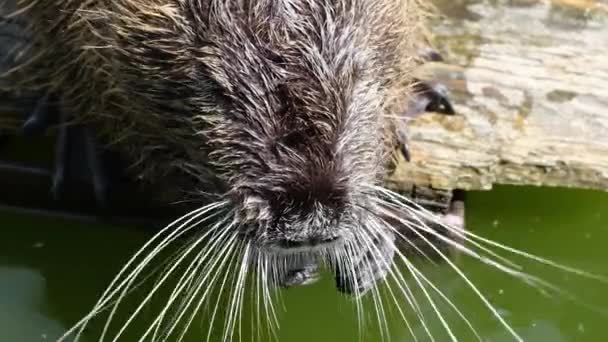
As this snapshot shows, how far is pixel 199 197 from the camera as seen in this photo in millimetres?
2693

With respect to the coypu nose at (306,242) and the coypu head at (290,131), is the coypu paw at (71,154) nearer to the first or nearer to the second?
the coypu head at (290,131)

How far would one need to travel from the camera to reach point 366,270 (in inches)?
118

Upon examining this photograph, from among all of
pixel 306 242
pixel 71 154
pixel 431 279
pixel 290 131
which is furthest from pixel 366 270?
pixel 71 154

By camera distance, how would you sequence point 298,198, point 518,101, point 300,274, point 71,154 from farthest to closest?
point 518,101
point 71,154
point 300,274
point 298,198

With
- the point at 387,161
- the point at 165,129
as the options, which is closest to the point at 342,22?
the point at 165,129

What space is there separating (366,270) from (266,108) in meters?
0.80

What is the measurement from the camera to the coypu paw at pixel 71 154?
3.33 metres

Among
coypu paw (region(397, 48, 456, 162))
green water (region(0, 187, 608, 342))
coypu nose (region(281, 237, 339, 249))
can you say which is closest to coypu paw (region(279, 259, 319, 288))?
green water (region(0, 187, 608, 342))

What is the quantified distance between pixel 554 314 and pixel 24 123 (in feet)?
5.70

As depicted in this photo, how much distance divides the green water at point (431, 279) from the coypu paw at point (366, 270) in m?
0.26

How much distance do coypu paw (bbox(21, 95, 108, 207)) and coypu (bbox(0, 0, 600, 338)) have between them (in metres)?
0.48

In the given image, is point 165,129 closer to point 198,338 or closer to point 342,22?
point 342,22

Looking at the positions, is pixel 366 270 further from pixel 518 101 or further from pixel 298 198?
pixel 518 101

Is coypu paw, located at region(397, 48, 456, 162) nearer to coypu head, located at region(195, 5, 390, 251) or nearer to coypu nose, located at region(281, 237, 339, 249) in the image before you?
coypu head, located at region(195, 5, 390, 251)
